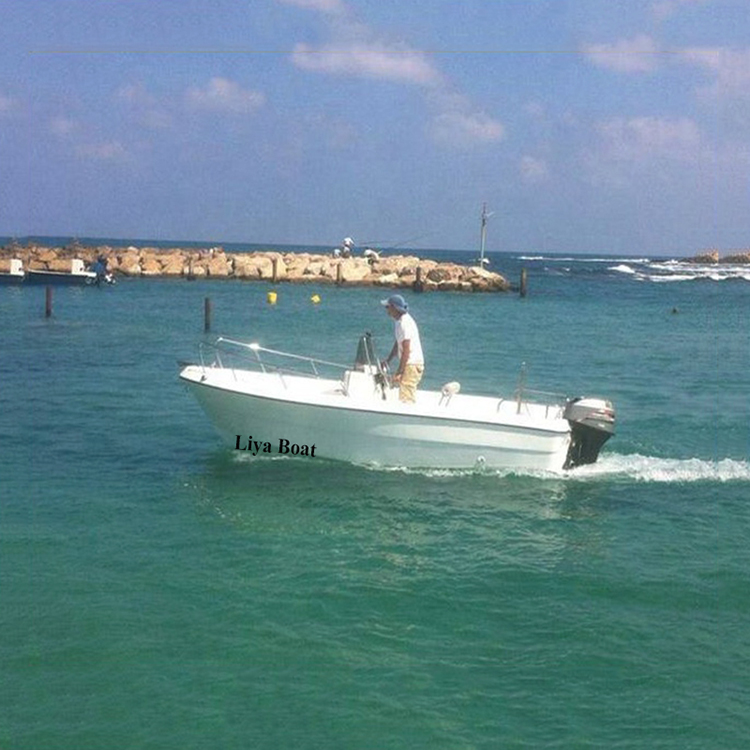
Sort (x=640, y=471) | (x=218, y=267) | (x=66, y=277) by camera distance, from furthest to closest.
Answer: (x=218, y=267)
(x=66, y=277)
(x=640, y=471)

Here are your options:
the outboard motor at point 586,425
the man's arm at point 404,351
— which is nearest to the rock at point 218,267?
the man's arm at point 404,351

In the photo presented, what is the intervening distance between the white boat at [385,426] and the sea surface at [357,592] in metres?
0.30

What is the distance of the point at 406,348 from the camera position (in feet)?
45.4

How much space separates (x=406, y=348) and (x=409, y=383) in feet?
1.74

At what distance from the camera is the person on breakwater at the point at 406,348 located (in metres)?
13.8

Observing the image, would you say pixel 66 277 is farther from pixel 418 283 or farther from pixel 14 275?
pixel 418 283

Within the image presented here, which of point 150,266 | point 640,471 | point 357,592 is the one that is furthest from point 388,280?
point 357,592

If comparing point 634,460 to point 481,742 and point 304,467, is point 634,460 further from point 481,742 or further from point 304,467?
point 481,742

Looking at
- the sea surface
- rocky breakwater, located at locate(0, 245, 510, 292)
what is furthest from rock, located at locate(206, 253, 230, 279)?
the sea surface

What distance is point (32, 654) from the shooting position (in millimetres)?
8156

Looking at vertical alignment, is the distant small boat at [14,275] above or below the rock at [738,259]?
below

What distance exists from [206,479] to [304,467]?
1391 mm

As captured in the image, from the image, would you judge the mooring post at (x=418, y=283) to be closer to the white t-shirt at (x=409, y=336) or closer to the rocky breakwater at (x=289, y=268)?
the rocky breakwater at (x=289, y=268)

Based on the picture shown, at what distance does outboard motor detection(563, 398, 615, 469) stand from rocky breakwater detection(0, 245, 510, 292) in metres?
48.4
